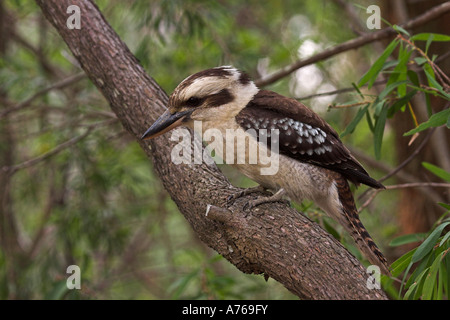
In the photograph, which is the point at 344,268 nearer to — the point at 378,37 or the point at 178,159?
the point at 178,159

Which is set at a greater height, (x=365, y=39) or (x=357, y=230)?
(x=365, y=39)

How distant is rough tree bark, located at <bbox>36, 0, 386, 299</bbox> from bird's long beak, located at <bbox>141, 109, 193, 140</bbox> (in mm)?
192

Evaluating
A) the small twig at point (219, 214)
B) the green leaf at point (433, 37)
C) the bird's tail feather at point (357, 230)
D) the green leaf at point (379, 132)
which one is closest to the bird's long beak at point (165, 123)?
the small twig at point (219, 214)

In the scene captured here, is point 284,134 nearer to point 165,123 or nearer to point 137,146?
point 165,123

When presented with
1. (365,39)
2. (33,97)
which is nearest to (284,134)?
(365,39)

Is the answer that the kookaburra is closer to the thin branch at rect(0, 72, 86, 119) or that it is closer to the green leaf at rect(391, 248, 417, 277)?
the green leaf at rect(391, 248, 417, 277)

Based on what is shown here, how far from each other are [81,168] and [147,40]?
100 centimetres

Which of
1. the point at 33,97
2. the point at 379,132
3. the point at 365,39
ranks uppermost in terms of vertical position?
the point at 33,97

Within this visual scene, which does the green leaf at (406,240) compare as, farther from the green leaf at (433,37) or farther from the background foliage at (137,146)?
the green leaf at (433,37)

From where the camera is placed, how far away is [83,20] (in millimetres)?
2760

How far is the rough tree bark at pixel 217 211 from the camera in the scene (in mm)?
1998

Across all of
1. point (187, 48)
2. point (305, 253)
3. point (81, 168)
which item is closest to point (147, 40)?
point (187, 48)

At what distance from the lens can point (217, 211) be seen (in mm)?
2137

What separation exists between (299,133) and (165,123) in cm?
57
